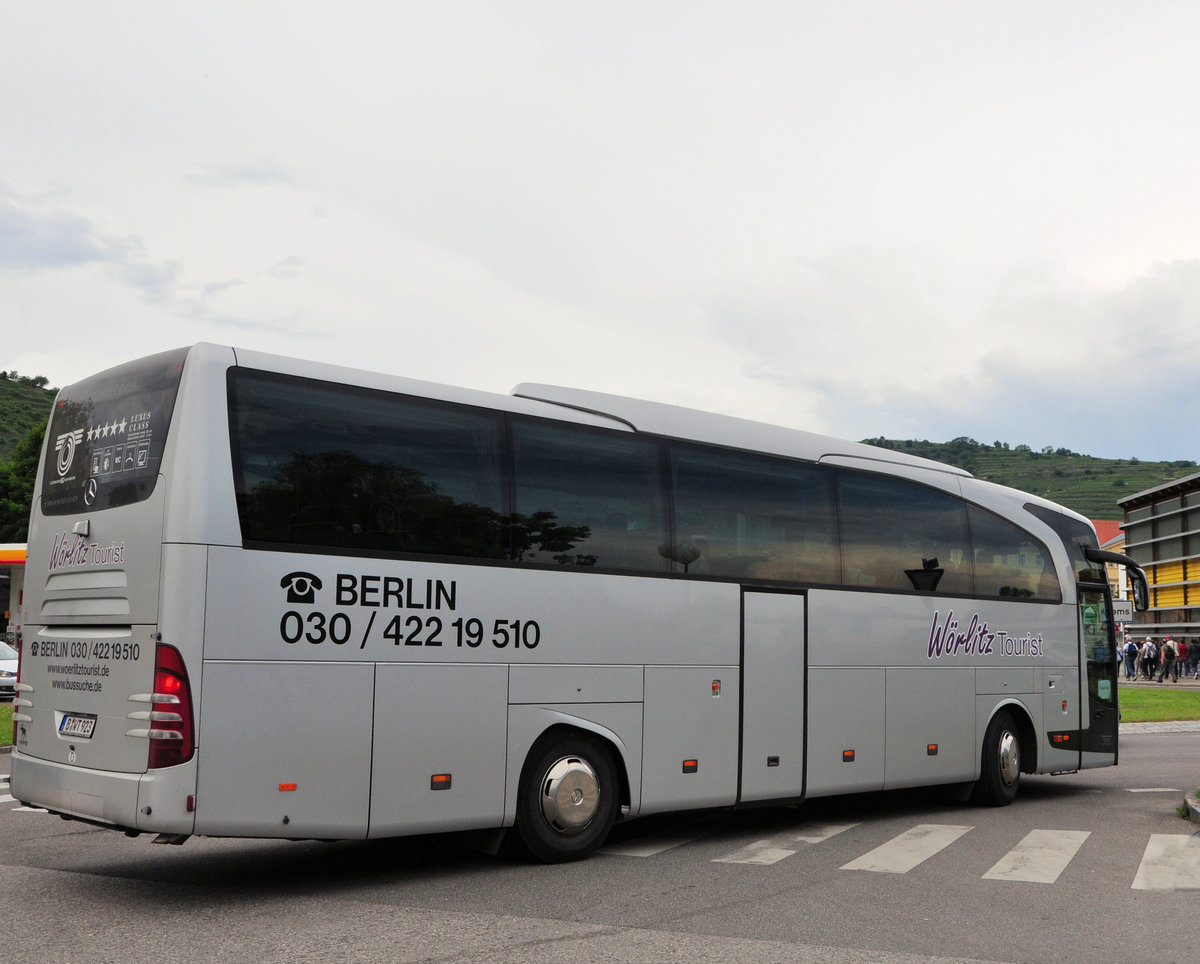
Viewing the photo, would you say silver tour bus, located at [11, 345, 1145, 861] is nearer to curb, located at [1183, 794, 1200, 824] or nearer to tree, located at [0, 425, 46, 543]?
curb, located at [1183, 794, 1200, 824]

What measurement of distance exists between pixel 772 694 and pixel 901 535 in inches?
95.1

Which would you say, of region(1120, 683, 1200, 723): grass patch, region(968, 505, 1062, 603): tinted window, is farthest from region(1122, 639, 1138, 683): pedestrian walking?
region(968, 505, 1062, 603): tinted window

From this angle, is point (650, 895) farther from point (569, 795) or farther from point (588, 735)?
point (588, 735)

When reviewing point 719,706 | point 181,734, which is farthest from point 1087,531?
point 181,734

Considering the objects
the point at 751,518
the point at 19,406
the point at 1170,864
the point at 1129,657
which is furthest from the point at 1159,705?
the point at 19,406

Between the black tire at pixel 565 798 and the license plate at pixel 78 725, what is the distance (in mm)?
2892

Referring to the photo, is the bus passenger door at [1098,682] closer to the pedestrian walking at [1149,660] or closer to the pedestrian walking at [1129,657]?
the pedestrian walking at [1129,657]

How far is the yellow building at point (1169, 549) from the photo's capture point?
60469 millimetres

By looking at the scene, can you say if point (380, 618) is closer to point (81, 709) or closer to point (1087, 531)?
point (81, 709)

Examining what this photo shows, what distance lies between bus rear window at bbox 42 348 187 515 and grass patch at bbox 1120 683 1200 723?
23949mm

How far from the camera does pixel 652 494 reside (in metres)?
10.0

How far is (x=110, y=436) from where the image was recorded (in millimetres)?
8219

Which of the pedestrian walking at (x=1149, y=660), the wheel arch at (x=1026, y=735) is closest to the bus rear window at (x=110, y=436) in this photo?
the wheel arch at (x=1026, y=735)

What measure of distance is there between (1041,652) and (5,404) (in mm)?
107748
